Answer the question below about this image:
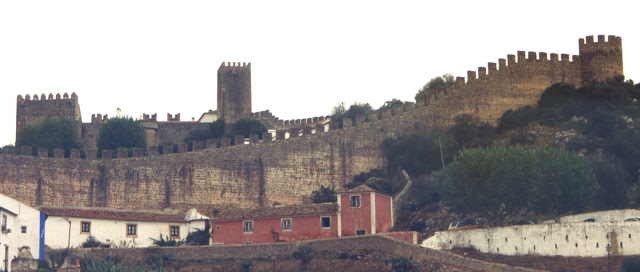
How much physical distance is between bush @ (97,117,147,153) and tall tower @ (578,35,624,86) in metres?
26.8

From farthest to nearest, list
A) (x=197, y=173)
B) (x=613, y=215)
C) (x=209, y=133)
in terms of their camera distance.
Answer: (x=209, y=133) < (x=197, y=173) < (x=613, y=215)

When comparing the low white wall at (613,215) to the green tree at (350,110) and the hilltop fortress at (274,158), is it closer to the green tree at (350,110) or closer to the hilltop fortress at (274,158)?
the hilltop fortress at (274,158)

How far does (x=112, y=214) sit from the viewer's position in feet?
225

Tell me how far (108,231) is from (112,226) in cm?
33

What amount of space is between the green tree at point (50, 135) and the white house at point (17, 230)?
59.7 ft

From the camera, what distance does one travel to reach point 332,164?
79375mm

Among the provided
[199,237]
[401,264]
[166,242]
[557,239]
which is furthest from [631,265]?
[166,242]

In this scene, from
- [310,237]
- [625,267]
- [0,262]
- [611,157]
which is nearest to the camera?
[625,267]

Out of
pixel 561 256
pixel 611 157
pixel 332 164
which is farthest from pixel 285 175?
pixel 561 256

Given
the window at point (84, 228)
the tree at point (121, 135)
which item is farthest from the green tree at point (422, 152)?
the window at point (84, 228)

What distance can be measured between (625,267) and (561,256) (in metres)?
3.66

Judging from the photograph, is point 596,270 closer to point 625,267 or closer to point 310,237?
point 625,267

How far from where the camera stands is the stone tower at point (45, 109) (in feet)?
300

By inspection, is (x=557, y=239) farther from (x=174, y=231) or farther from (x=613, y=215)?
(x=174, y=231)
